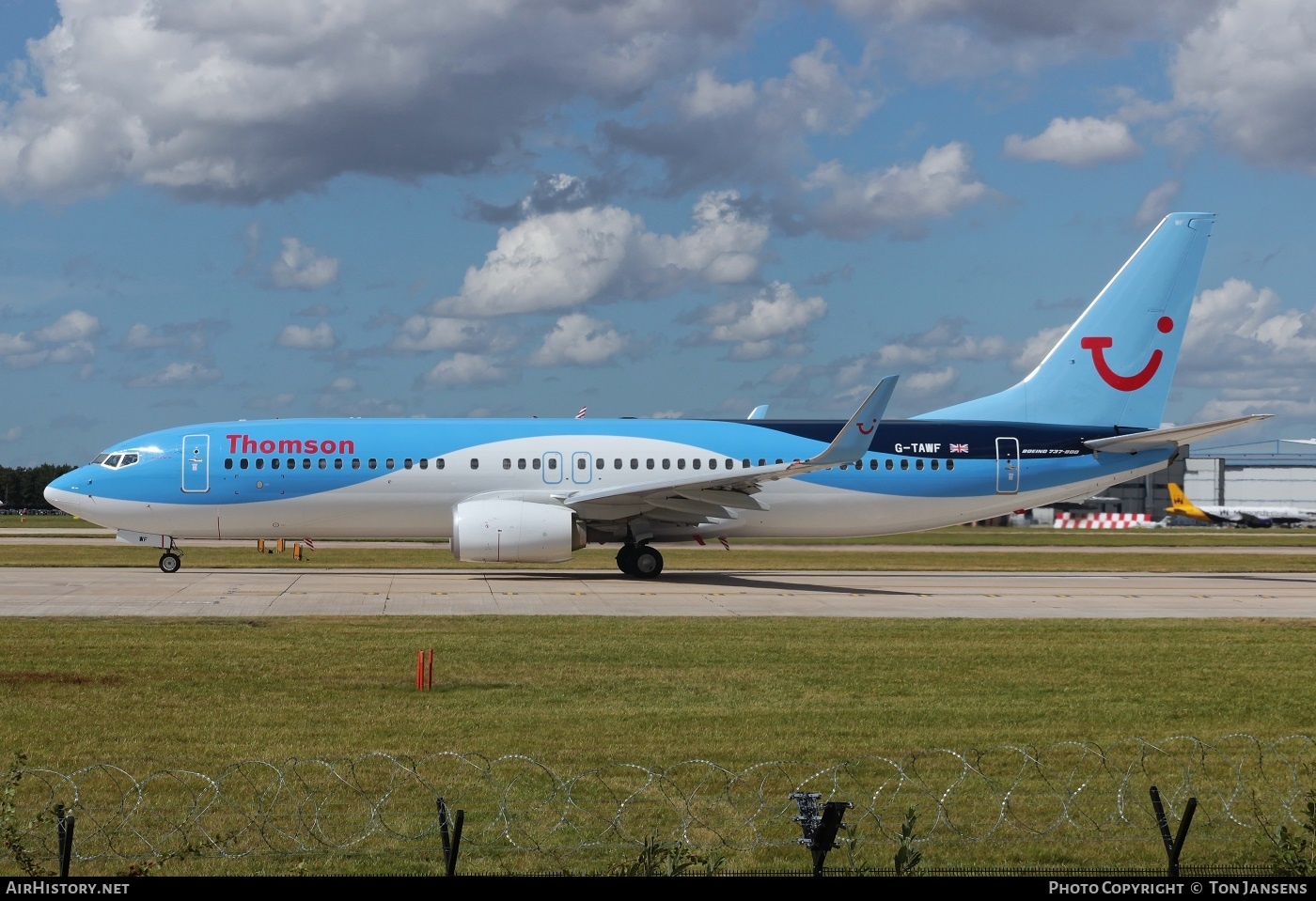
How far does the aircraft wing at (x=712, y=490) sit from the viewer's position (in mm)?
30547

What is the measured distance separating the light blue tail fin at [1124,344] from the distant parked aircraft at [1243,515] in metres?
83.6

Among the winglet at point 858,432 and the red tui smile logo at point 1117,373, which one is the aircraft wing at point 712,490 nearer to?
the winglet at point 858,432

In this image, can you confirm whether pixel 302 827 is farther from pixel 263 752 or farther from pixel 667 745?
pixel 667 745

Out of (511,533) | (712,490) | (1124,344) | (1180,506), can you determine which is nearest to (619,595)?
(511,533)

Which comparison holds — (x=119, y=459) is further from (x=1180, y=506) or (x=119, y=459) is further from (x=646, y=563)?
(x=1180, y=506)

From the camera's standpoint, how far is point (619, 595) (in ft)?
95.6

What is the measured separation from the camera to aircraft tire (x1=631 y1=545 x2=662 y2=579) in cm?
3509

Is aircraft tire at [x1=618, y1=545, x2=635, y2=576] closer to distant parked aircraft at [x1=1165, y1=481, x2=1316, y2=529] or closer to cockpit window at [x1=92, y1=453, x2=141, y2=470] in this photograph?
cockpit window at [x1=92, y1=453, x2=141, y2=470]

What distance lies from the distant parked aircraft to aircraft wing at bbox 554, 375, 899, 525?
91713mm

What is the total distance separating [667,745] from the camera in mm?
12719

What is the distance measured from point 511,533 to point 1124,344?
62.5 feet

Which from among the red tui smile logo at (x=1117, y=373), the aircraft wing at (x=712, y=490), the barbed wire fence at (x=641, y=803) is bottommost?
the barbed wire fence at (x=641, y=803)

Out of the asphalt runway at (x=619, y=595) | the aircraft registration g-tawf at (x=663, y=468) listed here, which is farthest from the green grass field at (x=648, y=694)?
the aircraft registration g-tawf at (x=663, y=468)

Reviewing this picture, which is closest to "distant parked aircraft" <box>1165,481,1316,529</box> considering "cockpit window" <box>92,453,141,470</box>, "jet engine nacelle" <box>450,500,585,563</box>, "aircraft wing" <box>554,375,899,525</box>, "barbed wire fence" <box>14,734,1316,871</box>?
"aircraft wing" <box>554,375,899,525</box>
